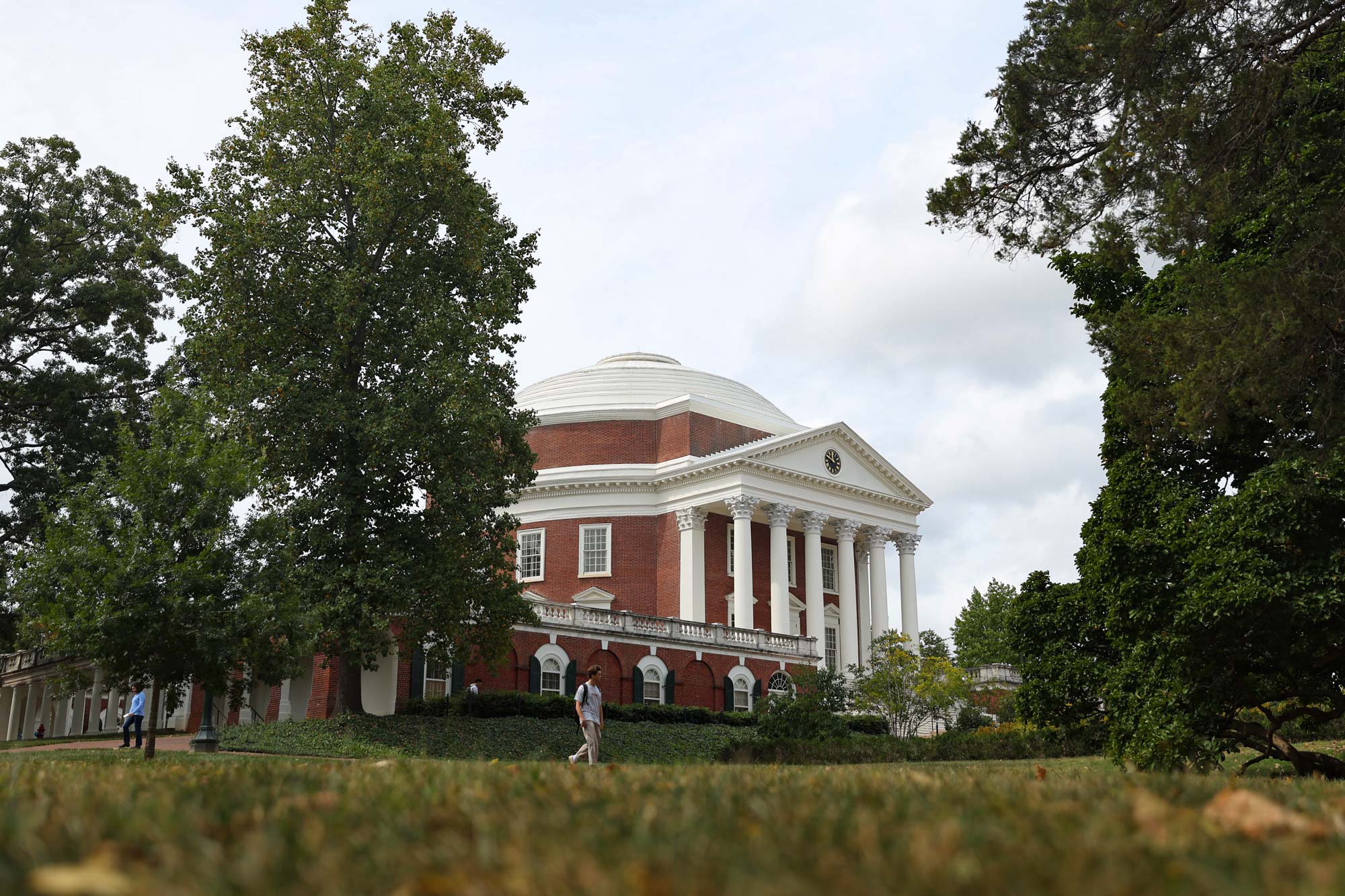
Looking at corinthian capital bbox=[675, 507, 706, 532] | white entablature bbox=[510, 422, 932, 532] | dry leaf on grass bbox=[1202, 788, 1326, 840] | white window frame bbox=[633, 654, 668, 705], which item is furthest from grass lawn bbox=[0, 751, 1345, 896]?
corinthian capital bbox=[675, 507, 706, 532]

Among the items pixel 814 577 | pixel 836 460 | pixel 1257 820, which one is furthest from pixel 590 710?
pixel 836 460

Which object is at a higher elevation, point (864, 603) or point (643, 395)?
point (643, 395)

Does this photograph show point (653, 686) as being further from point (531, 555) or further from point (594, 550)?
point (531, 555)

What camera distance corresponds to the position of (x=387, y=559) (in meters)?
25.5

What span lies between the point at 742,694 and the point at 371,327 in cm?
2361

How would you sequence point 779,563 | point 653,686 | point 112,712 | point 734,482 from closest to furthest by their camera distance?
point 653,686 < point 112,712 < point 734,482 < point 779,563

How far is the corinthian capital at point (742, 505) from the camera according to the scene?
50.9 m

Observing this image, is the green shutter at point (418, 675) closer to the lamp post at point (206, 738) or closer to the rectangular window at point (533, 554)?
the lamp post at point (206, 738)

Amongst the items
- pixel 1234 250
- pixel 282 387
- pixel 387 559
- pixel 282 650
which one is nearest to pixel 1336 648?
pixel 1234 250

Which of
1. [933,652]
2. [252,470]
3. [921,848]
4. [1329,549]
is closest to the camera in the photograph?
[921,848]

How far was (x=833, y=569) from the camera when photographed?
190 feet

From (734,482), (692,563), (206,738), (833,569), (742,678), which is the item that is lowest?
(206,738)

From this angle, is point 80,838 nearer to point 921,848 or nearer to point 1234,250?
point 921,848

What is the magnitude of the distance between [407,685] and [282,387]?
12537 millimetres
